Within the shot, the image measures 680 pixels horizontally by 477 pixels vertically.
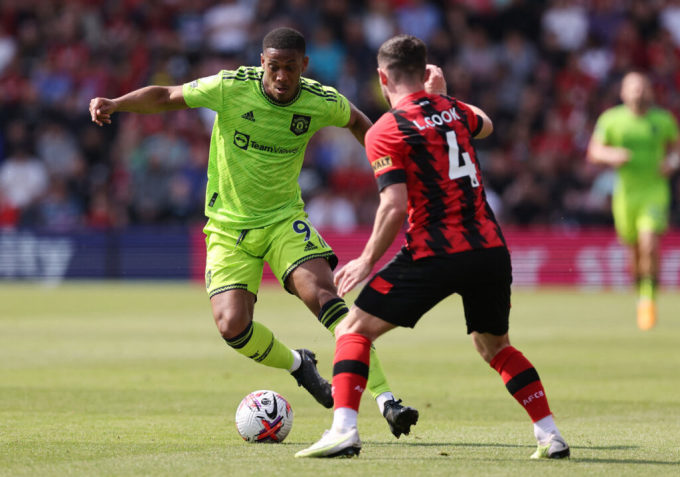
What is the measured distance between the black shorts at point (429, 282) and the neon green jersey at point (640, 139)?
9.68 meters

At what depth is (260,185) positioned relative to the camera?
321 inches

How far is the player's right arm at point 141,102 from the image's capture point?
767 cm

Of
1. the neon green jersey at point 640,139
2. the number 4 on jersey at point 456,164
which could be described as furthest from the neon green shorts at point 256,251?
the neon green jersey at point 640,139

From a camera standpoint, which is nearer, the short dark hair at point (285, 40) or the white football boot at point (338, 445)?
the white football boot at point (338, 445)

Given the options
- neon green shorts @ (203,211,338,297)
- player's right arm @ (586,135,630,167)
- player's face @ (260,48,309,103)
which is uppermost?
player's face @ (260,48,309,103)

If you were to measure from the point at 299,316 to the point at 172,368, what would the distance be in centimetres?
601

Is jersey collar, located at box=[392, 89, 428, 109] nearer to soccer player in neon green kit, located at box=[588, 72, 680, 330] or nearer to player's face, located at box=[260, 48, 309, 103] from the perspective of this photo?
player's face, located at box=[260, 48, 309, 103]

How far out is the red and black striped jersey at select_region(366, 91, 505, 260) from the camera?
20.3 ft

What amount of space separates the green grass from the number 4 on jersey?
151 cm

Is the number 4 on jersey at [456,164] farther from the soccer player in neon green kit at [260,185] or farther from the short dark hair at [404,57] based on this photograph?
the soccer player in neon green kit at [260,185]

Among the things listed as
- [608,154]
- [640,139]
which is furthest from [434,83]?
[640,139]

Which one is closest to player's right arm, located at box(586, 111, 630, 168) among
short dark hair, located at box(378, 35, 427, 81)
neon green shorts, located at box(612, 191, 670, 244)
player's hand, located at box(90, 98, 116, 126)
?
neon green shorts, located at box(612, 191, 670, 244)

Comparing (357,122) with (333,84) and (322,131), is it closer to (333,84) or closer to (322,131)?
(322,131)

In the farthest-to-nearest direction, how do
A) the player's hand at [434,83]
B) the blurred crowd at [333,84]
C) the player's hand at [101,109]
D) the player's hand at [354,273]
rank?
the blurred crowd at [333,84], the player's hand at [101,109], the player's hand at [434,83], the player's hand at [354,273]
